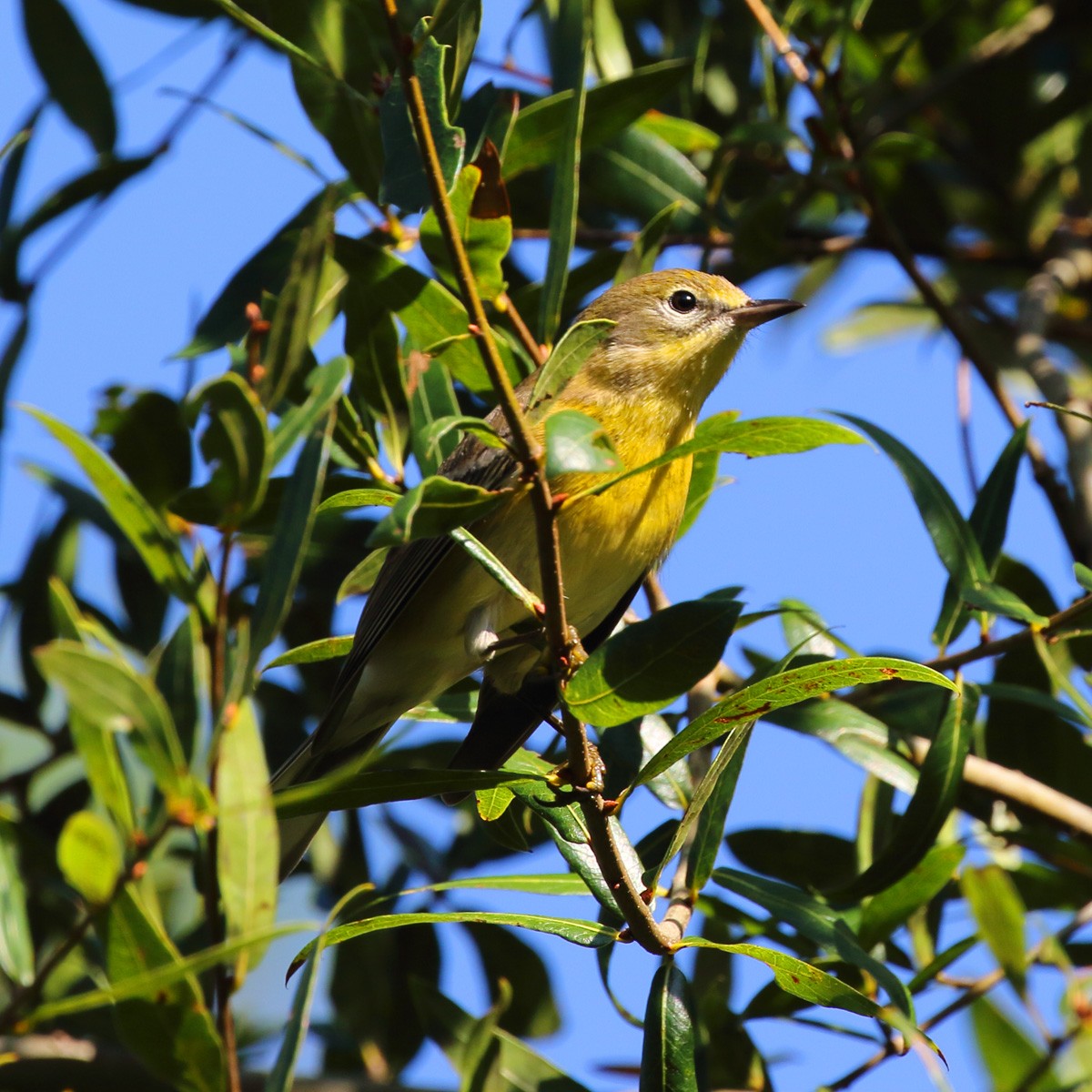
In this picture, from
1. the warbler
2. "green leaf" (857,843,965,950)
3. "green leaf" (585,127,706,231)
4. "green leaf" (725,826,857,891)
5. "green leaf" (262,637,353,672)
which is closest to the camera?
"green leaf" (262,637,353,672)

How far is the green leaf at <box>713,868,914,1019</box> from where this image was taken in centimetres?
289

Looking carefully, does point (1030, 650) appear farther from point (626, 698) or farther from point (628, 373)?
point (626, 698)

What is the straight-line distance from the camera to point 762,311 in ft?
14.2

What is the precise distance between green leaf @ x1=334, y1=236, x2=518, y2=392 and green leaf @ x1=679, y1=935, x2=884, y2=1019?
1.55 metres

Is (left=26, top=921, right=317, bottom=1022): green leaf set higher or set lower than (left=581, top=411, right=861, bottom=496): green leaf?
lower

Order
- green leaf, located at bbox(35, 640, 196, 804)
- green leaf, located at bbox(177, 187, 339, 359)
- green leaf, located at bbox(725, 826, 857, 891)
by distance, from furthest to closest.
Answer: green leaf, located at bbox(725, 826, 857, 891) < green leaf, located at bbox(177, 187, 339, 359) < green leaf, located at bbox(35, 640, 196, 804)

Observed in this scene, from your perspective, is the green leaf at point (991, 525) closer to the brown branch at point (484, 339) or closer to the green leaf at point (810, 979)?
the green leaf at point (810, 979)

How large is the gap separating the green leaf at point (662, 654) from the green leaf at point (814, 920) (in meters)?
0.92

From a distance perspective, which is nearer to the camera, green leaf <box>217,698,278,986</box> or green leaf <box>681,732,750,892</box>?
green leaf <box>217,698,278,986</box>

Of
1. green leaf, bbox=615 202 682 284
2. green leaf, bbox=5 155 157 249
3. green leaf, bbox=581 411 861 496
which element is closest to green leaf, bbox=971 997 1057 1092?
green leaf, bbox=581 411 861 496

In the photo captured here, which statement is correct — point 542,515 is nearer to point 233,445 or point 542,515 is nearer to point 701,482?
point 233,445

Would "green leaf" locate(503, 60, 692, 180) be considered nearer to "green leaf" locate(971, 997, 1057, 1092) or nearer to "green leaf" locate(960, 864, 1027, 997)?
"green leaf" locate(960, 864, 1027, 997)

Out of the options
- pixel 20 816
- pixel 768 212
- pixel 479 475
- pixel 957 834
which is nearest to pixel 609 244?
pixel 768 212

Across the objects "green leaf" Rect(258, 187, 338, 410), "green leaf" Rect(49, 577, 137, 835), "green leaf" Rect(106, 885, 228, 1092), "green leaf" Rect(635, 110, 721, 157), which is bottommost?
"green leaf" Rect(106, 885, 228, 1092)
